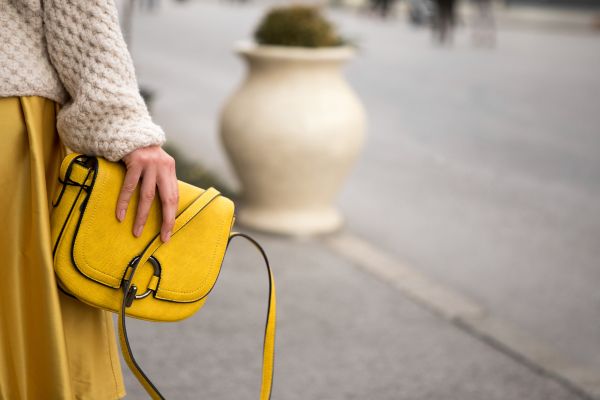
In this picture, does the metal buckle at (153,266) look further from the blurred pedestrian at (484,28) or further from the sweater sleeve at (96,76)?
the blurred pedestrian at (484,28)

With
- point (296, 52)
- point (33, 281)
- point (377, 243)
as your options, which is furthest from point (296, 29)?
point (33, 281)

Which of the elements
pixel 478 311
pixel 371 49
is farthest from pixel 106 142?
pixel 371 49

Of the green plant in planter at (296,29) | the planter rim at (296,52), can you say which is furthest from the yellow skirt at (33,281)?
the green plant in planter at (296,29)

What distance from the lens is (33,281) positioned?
6.12 feet

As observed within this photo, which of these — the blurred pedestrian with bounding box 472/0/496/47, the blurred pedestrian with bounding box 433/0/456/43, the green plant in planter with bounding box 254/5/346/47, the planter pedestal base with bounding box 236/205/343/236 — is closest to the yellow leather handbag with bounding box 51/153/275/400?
the planter pedestal base with bounding box 236/205/343/236

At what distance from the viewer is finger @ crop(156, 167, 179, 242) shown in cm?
186

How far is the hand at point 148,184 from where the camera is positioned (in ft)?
6.04

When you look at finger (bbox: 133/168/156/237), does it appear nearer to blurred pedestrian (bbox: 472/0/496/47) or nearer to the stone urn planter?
the stone urn planter

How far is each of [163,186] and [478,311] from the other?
3032 mm

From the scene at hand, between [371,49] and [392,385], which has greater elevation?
[392,385]

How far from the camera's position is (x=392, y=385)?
3.67 m

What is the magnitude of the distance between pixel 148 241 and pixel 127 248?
0.04 meters

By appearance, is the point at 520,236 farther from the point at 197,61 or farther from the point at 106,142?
the point at 197,61

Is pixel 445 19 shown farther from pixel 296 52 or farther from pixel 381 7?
pixel 296 52
